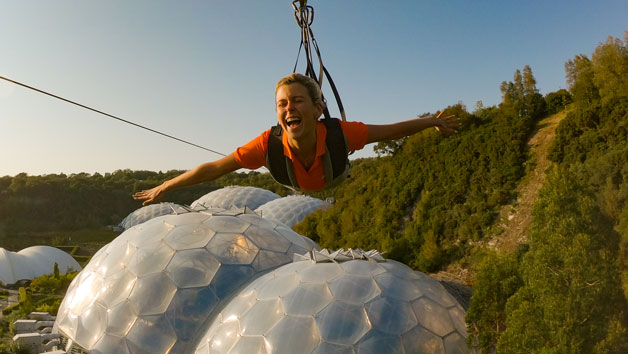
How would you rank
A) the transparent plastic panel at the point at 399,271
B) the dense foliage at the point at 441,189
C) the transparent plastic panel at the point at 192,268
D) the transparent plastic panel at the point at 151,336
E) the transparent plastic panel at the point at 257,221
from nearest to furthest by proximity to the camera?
the transparent plastic panel at the point at 399,271, the transparent plastic panel at the point at 151,336, the transparent plastic panel at the point at 192,268, the transparent plastic panel at the point at 257,221, the dense foliage at the point at 441,189

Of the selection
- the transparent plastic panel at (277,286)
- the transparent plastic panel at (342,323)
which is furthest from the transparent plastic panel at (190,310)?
the transparent plastic panel at (342,323)

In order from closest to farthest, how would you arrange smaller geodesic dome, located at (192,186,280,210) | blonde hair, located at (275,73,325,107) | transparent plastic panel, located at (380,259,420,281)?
1. blonde hair, located at (275,73,325,107)
2. transparent plastic panel, located at (380,259,420,281)
3. smaller geodesic dome, located at (192,186,280,210)

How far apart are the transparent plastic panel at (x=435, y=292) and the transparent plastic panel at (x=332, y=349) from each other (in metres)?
2.58

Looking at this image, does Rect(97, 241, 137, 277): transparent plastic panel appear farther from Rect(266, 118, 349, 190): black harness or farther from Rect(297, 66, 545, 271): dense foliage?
Rect(266, 118, 349, 190): black harness

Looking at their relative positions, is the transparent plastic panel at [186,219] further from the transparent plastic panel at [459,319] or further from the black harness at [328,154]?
the black harness at [328,154]

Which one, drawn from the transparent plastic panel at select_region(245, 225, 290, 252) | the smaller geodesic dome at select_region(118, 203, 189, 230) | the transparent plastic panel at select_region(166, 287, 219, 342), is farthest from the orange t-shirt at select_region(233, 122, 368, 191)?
the smaller geodesic dome at select_region(118, 203, 189, 230)

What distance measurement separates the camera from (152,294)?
12.5m

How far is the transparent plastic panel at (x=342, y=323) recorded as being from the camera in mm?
9008

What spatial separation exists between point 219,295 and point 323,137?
8241 millimetres

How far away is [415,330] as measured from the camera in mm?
9375

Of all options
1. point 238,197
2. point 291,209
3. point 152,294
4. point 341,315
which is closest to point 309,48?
point 341,315

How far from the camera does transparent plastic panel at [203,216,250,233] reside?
47.9 ft

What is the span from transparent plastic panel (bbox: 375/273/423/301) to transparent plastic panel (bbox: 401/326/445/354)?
86 centimetres

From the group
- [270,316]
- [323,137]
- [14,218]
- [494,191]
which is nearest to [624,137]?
[494,191]
